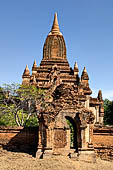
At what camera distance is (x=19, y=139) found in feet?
50.3

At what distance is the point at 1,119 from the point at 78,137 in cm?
1146

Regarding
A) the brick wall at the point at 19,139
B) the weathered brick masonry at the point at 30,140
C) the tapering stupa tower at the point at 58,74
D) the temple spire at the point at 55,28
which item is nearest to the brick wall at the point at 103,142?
the weathered brick masonry at the point at 30,140

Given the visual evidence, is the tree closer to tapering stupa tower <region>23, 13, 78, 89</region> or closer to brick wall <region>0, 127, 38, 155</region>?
tapering stupa tower <region>23, 13, 78, 89</region>

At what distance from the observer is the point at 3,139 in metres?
15.5

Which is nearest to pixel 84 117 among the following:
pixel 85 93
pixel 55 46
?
pixel 85 93

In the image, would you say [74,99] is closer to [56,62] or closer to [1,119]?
[1,119]

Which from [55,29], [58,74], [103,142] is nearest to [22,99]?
[58,74]

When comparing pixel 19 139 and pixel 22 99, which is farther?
pixel 22 99

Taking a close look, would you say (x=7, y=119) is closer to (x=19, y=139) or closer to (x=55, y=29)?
(x=19, y=139)

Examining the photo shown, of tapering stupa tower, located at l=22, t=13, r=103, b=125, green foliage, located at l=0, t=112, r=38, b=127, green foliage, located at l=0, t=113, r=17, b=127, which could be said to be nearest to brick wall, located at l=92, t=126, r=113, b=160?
green foliage, located at l=0, t=112, r=38, b=127

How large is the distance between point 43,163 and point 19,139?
12.4ft

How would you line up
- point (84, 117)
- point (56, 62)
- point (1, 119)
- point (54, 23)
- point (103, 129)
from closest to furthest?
1. point (84, 117)
2. point (103, 129)
3. point (1, 119)
4. point (56, 62)
5. point (54, 23)

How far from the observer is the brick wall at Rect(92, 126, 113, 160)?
14.8 m

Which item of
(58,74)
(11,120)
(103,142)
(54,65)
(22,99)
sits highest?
(54,65)
